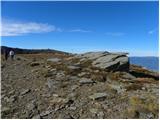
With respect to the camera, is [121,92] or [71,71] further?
[71,71]

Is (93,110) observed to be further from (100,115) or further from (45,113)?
(45,113)

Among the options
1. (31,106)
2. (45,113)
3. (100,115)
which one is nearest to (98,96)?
(100,115)

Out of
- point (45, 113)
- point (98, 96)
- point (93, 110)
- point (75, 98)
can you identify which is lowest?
point (45, 113)

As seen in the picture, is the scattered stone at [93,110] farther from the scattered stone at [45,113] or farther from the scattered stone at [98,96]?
the scattered stone at [45,113]

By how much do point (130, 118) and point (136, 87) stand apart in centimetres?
566

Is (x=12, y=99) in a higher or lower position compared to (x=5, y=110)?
higher

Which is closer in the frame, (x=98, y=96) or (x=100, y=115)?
(x=100, y=115)

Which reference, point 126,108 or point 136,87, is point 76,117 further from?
point 136,87

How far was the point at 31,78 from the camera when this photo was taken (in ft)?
70.3

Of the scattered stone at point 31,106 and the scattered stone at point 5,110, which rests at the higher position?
the scattered stone at point 31,106

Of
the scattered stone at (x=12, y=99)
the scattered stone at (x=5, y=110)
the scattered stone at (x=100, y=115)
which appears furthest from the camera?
the scattered stone at (x=12, y=99)

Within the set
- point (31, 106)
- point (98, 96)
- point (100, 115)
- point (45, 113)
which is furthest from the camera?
point (98, 96)

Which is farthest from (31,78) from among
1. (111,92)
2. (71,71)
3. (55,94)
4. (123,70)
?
(123,70)

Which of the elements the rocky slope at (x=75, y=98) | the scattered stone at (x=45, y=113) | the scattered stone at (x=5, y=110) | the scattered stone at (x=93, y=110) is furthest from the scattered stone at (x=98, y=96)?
the scattered stone at (x=5, y=110)
